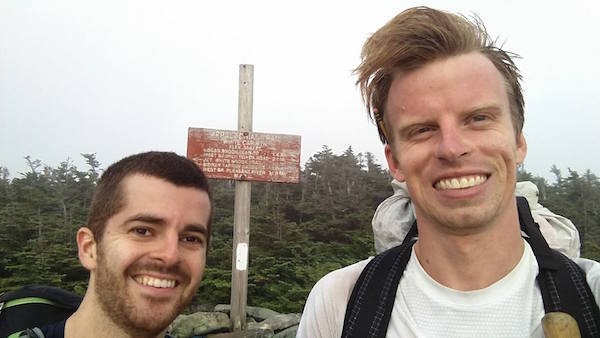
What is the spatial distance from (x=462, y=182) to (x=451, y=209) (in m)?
0.10

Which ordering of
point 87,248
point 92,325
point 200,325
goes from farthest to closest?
point 200,325, point 87,248, point 92,325

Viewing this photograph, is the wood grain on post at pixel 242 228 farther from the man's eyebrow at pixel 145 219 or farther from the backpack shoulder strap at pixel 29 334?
the backpack shoulder strap at pixel 29 334

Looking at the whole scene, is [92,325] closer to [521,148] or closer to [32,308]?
[32,308]

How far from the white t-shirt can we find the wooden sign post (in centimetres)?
505

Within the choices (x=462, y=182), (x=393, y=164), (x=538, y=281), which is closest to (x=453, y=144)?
(x=462, y=182)

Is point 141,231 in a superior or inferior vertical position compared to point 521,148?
inferior

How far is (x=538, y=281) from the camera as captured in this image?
142cm

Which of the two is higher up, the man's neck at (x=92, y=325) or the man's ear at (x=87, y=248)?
the man's ear at (x=87, y=248)

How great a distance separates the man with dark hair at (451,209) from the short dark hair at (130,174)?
0.79m

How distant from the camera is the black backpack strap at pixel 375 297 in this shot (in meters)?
1.44

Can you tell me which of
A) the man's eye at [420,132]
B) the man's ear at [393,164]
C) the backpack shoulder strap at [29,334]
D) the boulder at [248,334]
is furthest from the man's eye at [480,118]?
the boulder at [248,334]

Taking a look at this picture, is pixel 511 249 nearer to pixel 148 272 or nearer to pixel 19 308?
pixel 148 272

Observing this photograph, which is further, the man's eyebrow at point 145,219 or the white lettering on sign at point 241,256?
the white lettering on sign at point 241,256


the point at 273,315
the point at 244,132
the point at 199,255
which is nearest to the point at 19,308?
the point at 199,255
